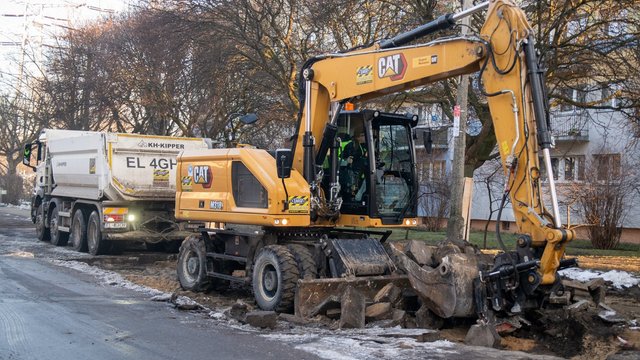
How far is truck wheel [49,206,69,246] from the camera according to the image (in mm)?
19734

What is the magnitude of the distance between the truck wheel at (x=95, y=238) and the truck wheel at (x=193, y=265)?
5.55 m

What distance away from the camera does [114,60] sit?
27547 millimetres

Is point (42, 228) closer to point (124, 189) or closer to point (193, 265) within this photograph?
point (124, 189)

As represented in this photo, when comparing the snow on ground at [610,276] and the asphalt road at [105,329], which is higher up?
the snow on ground at [610,276]

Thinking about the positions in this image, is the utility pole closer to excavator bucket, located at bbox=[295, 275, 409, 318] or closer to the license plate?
excavator bucket, located at bbox=[295, 275, 409, 318]

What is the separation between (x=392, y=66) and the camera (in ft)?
29.9

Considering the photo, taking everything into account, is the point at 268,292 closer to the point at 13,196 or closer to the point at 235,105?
the point at 235,105

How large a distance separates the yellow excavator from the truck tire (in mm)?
20

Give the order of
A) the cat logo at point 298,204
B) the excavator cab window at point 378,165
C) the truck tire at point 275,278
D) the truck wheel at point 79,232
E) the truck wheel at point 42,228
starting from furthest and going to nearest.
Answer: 1. the truck wheel at point 42,228
2. the truck wheel at point 79,232
3. the excavator cab window at point 378,165
4. the cat logo at point 298,204
5. the truck tire at point 275,278

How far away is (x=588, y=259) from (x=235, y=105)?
615 inches

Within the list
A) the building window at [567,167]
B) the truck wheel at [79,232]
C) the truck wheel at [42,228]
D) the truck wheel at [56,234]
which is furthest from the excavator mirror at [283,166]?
the building window at [567,167]

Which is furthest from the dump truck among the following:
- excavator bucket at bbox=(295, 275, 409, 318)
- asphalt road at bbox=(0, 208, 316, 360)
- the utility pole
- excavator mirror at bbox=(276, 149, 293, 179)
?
excavator bucket at bbox=(295, 275, 409, 318)

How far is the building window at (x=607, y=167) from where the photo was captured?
21.8m

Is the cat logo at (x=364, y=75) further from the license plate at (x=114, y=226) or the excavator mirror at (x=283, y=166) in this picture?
the license plate at (x=114, y=226)
